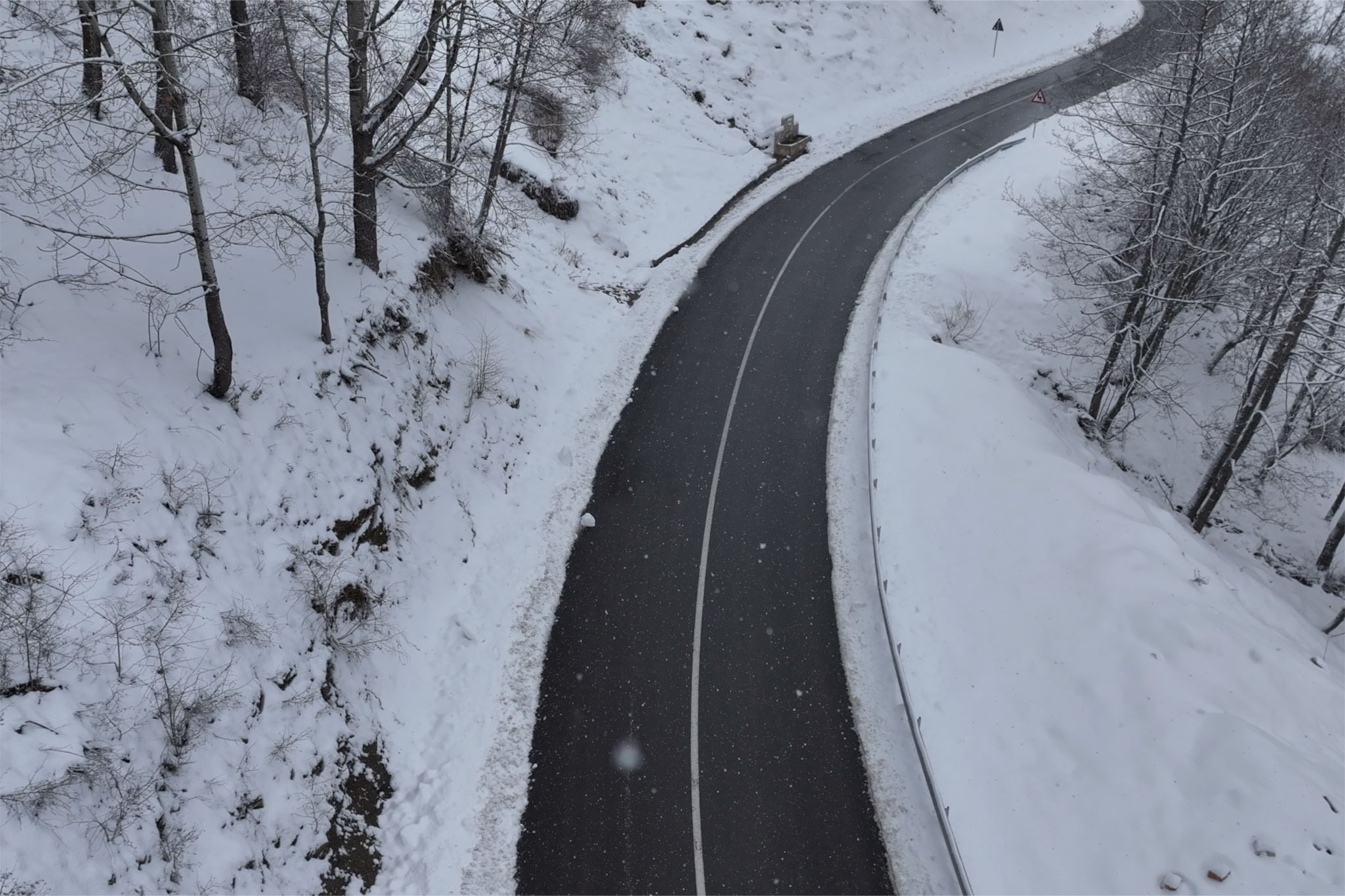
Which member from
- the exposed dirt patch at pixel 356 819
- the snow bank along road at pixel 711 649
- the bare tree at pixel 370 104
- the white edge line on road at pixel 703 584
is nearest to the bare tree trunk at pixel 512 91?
the bare tree at pixel 370 104

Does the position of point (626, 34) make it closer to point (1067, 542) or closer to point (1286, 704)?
point (1067, 542)

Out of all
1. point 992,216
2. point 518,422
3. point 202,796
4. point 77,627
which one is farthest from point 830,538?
point 992,216

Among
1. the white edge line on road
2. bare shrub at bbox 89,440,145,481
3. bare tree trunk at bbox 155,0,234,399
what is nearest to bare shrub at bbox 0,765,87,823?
bare shrub at bbox 89,440,145,481

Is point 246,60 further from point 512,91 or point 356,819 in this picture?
point 356,819

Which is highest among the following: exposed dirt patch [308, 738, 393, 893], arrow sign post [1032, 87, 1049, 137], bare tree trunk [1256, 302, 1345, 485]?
arrow sign post [1032, 87, 1049, 137]

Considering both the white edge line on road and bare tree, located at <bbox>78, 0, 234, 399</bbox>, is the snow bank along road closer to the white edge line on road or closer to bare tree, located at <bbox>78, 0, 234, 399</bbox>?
the white edge line on road

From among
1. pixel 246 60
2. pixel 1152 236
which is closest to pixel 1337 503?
pixel 1152 236

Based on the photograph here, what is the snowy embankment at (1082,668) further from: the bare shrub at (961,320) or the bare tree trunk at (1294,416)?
the bare tree trunk at (1294,416)
